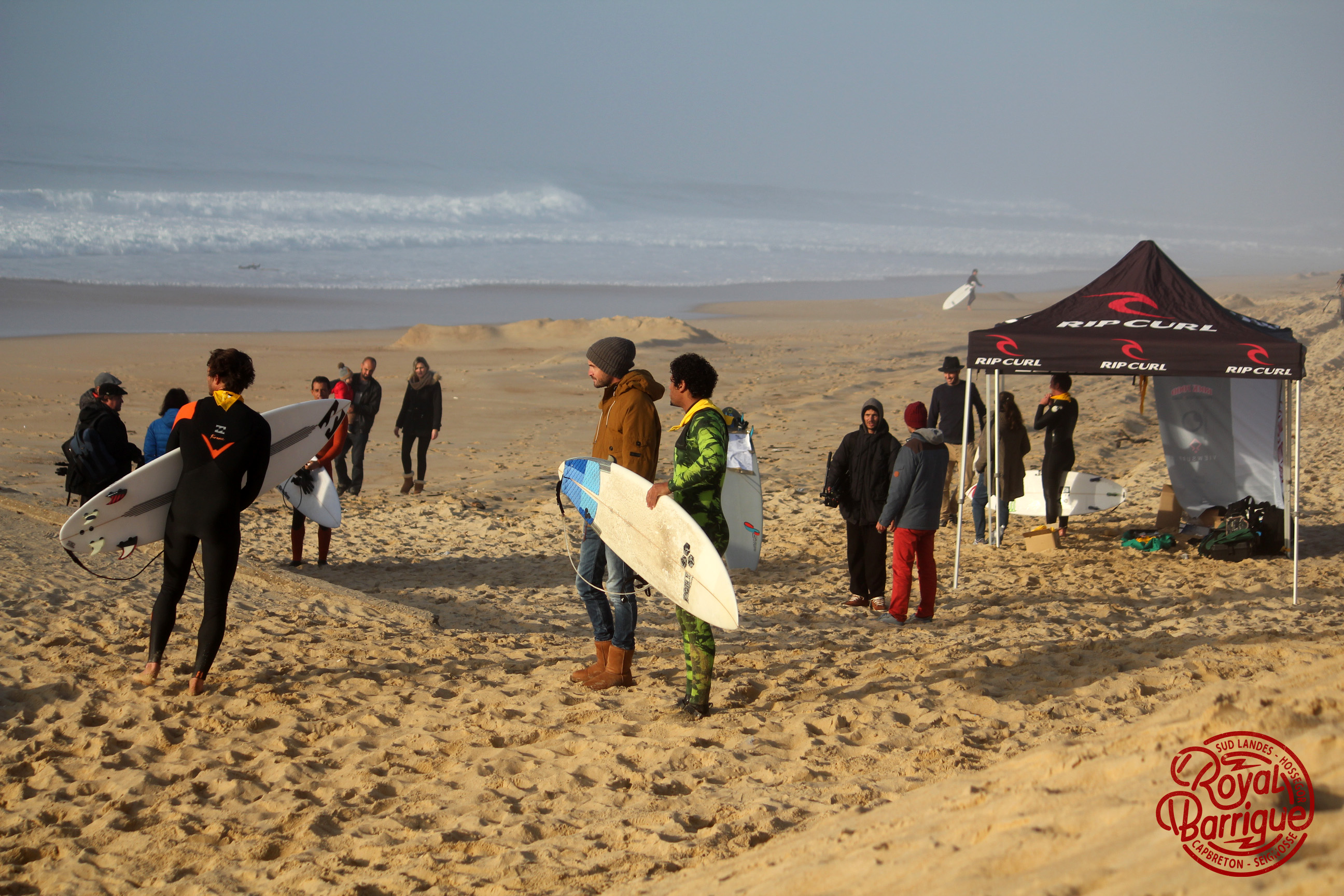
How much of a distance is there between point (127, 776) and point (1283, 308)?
33.3 metres

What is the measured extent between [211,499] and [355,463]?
7.09m

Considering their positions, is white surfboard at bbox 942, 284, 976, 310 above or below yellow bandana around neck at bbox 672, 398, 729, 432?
above

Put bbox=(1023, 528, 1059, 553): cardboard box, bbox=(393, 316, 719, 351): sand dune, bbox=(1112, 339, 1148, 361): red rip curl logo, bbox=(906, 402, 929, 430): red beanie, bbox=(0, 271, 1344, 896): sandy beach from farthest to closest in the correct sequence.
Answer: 1. bbox=(393, 316, 719, 351): sand dune
2. bbox=(1023, 528, 1059, 553): cardboard box
3. bbox=(1112, 339, 1148, 361): red rip curl logo
4. bbox=(906, 402, 929, 430): red beanie
5. bbox=(0, 271, 1344, 896): sandy beach

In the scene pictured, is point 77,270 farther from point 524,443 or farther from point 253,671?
point 253,671

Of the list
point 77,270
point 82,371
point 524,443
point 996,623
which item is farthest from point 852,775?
point 77,270

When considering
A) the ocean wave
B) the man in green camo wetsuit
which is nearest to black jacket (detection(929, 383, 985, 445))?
the man in green camo wetsuit

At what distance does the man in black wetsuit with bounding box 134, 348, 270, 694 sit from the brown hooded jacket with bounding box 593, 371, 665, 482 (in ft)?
5.47

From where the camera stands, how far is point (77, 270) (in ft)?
113

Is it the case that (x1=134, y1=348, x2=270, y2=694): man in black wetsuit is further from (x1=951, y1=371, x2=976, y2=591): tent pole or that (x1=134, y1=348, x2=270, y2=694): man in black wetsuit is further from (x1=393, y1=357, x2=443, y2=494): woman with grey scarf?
(x1=393, y1=357, x2=443, y2=494): woman with grey scarf

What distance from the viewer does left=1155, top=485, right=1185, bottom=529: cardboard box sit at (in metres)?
9.58

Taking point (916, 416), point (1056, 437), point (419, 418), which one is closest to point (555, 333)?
point (419, 418)

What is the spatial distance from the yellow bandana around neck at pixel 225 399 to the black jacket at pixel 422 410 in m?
6.76

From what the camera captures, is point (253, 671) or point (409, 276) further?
point (409, 276)

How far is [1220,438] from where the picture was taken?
31.7 feet
